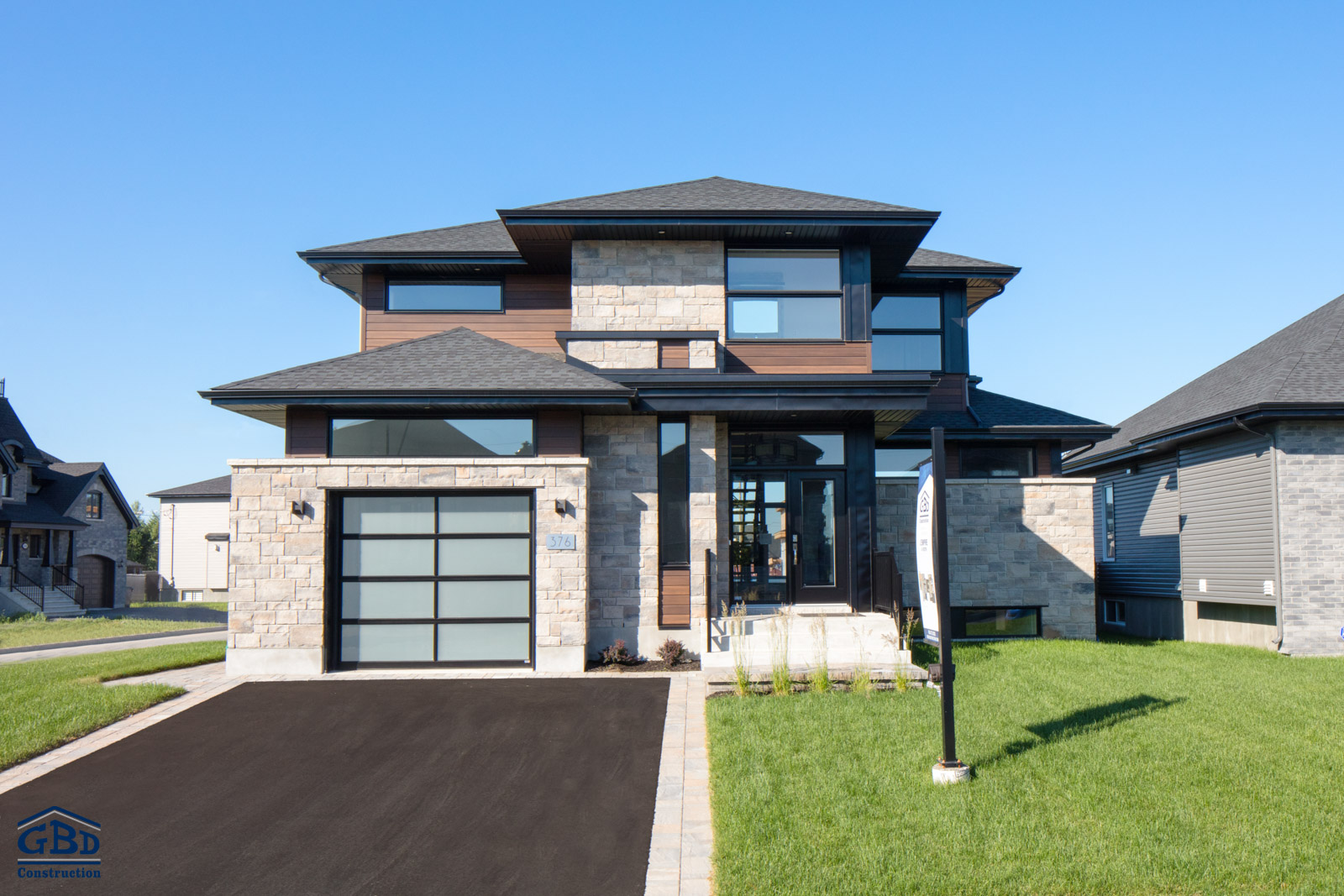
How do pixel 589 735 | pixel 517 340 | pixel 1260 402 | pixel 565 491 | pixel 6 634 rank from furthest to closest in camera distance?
1. pixel 6 634
2. pixel 517 340
3. pixel 1260 402
4. pixel 565 491
5. pixel 589 735

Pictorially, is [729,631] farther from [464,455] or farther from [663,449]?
[464,455]

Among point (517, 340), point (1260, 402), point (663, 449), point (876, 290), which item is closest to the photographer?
point (663, 449)

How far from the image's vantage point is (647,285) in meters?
14.9

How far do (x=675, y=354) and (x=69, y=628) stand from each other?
722 inches

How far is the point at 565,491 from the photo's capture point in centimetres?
1285

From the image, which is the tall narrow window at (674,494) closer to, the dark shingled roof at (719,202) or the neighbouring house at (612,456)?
the neighbouring house at (612,456)

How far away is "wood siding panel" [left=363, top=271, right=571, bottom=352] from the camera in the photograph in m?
16.4

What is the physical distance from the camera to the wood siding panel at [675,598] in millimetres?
13422

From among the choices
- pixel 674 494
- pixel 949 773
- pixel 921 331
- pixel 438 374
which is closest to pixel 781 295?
pixel 674 494

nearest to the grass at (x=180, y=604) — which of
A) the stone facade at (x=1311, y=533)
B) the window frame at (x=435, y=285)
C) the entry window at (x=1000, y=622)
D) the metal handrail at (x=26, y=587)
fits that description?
the metal handrail at (x=26, y=587)

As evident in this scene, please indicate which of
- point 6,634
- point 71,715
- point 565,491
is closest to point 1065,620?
point 565,491

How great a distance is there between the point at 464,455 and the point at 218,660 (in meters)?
5.60

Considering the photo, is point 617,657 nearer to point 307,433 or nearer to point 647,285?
point 307,433

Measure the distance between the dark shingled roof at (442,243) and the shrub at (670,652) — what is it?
7.52 meters
